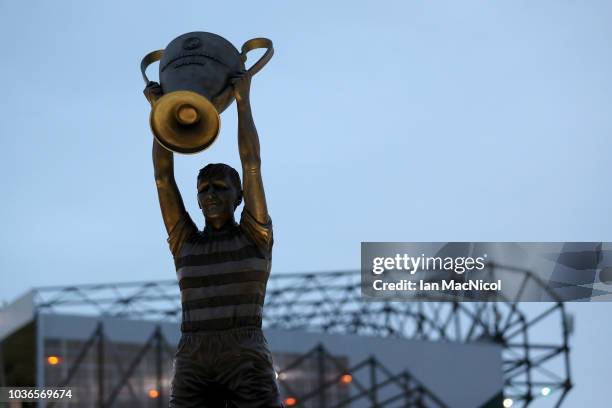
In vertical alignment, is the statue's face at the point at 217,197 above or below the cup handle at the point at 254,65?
below

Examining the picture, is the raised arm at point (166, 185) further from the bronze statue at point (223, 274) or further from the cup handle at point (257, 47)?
the cup handle at point (257, 47)

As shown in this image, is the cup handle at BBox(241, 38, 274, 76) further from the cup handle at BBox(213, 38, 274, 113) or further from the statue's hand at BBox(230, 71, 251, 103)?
the statue's hand at BBox(230, 71, 251, 103)

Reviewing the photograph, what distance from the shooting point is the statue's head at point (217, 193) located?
5207mm

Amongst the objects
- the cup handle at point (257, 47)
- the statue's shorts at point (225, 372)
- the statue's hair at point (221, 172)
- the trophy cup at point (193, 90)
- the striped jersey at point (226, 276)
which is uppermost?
the cup handle at point (257, 47)

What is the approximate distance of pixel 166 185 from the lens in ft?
17.3

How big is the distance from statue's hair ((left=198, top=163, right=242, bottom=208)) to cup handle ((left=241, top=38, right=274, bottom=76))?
0.49 m

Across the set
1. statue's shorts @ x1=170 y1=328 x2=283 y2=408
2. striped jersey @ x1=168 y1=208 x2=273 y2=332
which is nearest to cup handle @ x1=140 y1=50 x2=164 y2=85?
striped jersey @ x1=168 y1=208 x2=273 y2=332

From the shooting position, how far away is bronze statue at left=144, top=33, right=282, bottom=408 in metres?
4.97

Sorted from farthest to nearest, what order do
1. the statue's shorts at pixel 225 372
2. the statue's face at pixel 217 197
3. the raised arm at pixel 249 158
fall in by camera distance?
the statue's face at pixel 217 197 → the raised arm at pixel 249 158 → the statue's shorts at pixel 225 372

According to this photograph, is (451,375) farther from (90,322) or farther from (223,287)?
(223,287)

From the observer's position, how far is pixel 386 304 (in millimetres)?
40938

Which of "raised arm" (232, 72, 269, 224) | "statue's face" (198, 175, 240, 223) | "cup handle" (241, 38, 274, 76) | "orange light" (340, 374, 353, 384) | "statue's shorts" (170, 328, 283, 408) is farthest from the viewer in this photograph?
"orange light" (340, 374, 353, 384)

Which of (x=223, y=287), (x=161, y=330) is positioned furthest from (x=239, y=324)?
(x=161, y=330)

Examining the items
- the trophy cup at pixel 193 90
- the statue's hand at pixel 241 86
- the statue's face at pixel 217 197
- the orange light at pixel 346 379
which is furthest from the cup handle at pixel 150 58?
the orange light at pixel 346 379
